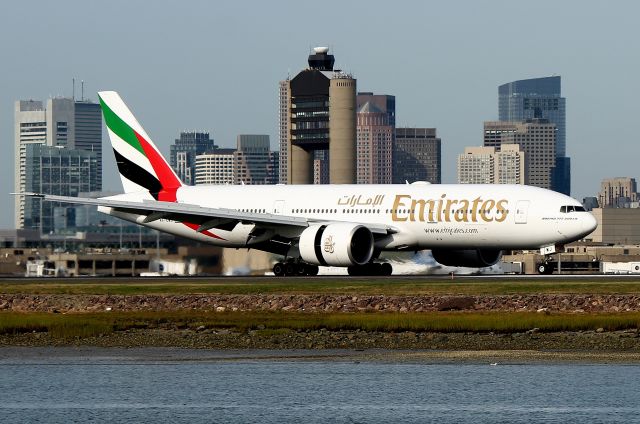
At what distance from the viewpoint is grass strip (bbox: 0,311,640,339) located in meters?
48.7

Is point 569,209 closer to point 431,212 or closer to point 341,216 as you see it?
point 431,212

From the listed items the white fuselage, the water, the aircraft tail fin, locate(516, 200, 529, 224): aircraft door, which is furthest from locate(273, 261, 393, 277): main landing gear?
the water

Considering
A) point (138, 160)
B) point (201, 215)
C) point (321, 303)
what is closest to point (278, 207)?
point (201, 215)

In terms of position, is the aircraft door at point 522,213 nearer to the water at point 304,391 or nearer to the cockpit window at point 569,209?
the cockpit window at point 569,209

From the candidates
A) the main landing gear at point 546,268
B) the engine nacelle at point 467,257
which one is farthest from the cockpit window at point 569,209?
the engine nacelle at point 467,257

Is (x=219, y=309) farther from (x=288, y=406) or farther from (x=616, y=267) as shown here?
(x=616, y=267)

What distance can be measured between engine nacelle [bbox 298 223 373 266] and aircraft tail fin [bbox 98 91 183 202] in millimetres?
11529

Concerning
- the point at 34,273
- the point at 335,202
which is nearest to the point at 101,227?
the point at 34,273

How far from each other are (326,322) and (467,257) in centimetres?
2608

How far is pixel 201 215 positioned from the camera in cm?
7388

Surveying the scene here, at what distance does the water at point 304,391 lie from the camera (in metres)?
32.4

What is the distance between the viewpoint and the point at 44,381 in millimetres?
37781

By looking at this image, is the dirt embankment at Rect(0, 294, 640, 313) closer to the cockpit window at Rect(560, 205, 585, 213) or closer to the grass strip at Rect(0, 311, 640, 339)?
the grass strip at Rect(0, 311, 640, 339)

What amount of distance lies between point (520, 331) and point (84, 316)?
1642 cm
